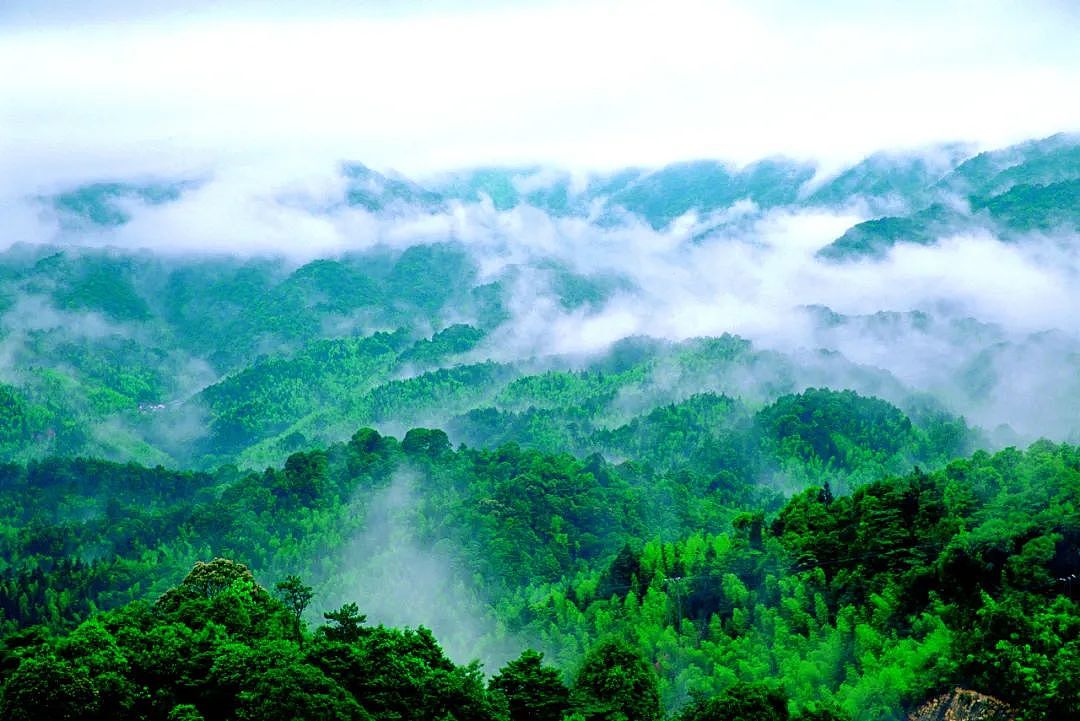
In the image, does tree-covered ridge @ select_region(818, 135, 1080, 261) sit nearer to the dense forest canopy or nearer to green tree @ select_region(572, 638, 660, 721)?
the dense forest canopy

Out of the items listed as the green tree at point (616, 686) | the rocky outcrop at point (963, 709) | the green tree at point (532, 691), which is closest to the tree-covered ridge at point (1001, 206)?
the rocky outcrop at point (963, 709)

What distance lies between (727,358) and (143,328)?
83.4 metres

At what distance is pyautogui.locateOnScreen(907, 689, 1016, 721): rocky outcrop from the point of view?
30.0 meters

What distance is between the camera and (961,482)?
4288 cm

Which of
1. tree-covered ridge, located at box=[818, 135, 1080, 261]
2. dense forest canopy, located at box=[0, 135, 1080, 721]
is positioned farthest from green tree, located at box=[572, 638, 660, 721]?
tree-covered ridge, located at box=[818, 135, 1080, 261]

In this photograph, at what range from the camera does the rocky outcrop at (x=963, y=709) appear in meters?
30.0

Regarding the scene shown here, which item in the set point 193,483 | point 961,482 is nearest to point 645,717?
Answer: point 961,482

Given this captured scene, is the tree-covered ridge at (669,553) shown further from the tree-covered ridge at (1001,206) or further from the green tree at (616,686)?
the tree-covered ridge at (1001,206)

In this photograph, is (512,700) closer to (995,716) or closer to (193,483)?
(995,716)

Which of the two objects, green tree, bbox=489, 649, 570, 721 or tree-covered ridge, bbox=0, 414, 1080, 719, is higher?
tree-covered ridge, bbox=0, 414, 1080, 719

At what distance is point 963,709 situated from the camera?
102ft

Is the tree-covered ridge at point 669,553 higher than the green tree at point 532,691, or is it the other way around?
the tree-covered ridge at point 669,553

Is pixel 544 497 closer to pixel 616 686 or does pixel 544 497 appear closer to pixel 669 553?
pixel 669 553

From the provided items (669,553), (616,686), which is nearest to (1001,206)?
(669,553)
